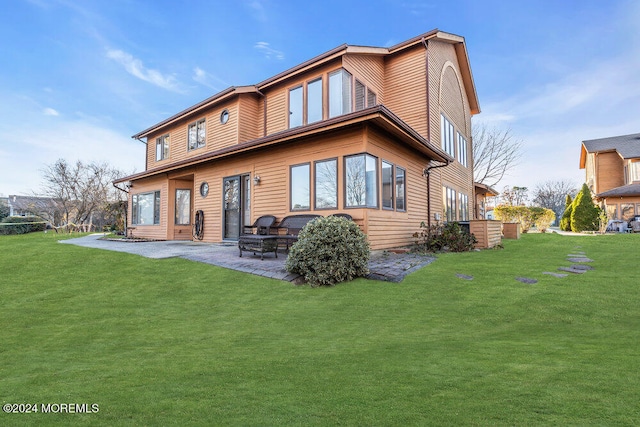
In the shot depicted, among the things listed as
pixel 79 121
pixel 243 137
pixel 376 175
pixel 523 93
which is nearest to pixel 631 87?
pixel 523 93

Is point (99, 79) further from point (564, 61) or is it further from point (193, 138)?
point (564, 61)

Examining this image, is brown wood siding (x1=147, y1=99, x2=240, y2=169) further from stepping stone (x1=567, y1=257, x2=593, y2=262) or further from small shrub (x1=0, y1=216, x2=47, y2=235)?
small shrub (x1=0, y1=216, x2=47, y2=235)

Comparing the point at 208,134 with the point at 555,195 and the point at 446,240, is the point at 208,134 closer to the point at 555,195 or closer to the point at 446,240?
the point at 446,240

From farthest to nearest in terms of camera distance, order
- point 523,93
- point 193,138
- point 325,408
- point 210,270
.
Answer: point 523,93 → point 193,138 → point 210,270 → point 325,408

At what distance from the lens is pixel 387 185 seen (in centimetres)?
851

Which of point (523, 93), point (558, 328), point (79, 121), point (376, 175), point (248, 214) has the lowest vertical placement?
point (558, 328)

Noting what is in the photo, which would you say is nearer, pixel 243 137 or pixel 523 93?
pixel 243 137

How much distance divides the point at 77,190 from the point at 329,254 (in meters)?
27.8

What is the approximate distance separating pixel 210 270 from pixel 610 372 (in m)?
5.89

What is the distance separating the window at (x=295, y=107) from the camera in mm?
11328

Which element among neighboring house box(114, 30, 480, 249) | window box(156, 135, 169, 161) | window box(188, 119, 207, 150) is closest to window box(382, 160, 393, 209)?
neighboring house box(114, 30, 480, 249)

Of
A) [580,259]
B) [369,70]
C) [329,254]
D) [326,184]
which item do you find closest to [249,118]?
[369,70]

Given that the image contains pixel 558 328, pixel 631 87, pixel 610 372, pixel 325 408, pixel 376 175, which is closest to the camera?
pixel 325 408

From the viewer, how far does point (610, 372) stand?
230cm
